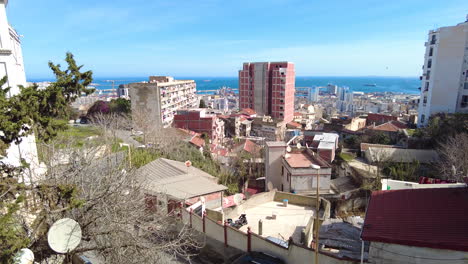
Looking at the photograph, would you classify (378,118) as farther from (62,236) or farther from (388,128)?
(62,236)

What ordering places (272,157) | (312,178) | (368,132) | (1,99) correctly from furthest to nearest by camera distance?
1. (368,132)
2. (272,157)
3. (312,178)
4. (1,99)

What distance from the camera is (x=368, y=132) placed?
3459 centimetres

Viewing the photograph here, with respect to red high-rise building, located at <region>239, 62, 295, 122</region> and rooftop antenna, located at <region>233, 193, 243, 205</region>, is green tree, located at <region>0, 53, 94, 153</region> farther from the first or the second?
red high-rise building, located at <region>239, 62, 295, 122</region>

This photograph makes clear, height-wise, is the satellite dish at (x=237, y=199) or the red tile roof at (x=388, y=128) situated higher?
the satellite dish at (x=237, y=199)

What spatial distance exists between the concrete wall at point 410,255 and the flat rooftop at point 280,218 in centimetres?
452

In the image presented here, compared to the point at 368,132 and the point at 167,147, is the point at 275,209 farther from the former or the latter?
the point at 368,132

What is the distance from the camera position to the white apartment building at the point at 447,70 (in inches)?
1373

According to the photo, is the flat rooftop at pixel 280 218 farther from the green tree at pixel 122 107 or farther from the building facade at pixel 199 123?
the green tree at pixel 122 107

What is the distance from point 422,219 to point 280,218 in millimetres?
6689

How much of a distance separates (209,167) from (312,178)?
7.45 metres

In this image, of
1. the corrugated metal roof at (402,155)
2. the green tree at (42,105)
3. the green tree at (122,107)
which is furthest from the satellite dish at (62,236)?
the green tree at (122,107)

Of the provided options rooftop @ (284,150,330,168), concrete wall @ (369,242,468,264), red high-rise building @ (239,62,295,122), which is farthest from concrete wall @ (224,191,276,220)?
red high-rise building @ (239,62,295,122)

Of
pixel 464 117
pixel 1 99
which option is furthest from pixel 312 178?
pixel 464 117

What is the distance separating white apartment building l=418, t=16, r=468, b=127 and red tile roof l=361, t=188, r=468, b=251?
34.6 m
